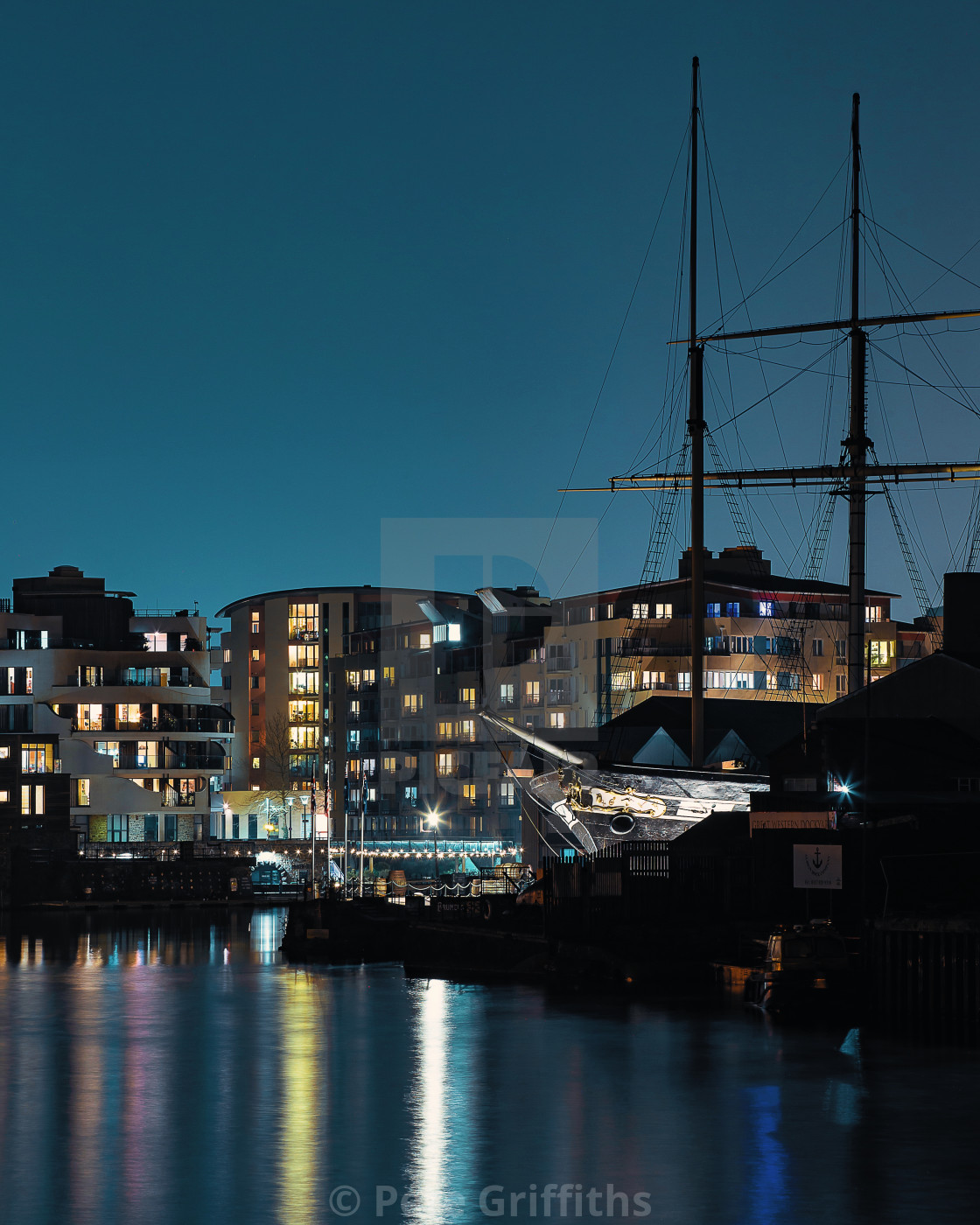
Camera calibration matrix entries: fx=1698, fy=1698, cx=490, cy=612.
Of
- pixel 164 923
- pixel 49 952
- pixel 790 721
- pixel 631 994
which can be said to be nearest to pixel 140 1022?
pixel 631 994

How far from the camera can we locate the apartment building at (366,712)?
14462 centimetres

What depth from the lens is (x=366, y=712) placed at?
16112 cm

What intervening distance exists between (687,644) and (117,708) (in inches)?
1753

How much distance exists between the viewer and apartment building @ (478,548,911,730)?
12075 cm

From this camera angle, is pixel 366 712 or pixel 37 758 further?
pixel 366 712

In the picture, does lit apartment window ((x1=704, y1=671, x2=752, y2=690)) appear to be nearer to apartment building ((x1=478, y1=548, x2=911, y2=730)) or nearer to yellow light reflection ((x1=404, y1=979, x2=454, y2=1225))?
apartment building ((x1=478, y1=548, x2=911, y2=730))

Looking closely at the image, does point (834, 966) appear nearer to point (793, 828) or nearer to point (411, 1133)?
point (793, 828)

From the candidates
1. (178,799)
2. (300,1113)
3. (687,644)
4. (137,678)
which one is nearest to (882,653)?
(687,644)

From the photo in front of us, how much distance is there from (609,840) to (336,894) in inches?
1025

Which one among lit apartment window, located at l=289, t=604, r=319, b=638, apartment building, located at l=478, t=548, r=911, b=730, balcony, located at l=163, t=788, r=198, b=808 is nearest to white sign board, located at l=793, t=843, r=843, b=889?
apartment building, located at l=478, t=548, r=911, b=730

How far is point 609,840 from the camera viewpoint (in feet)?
208

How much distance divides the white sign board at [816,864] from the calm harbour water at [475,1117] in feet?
17.9

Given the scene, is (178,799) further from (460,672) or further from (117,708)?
(460,672)

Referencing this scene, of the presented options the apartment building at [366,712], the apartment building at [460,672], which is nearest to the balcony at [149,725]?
the apartment building at [366,712]
